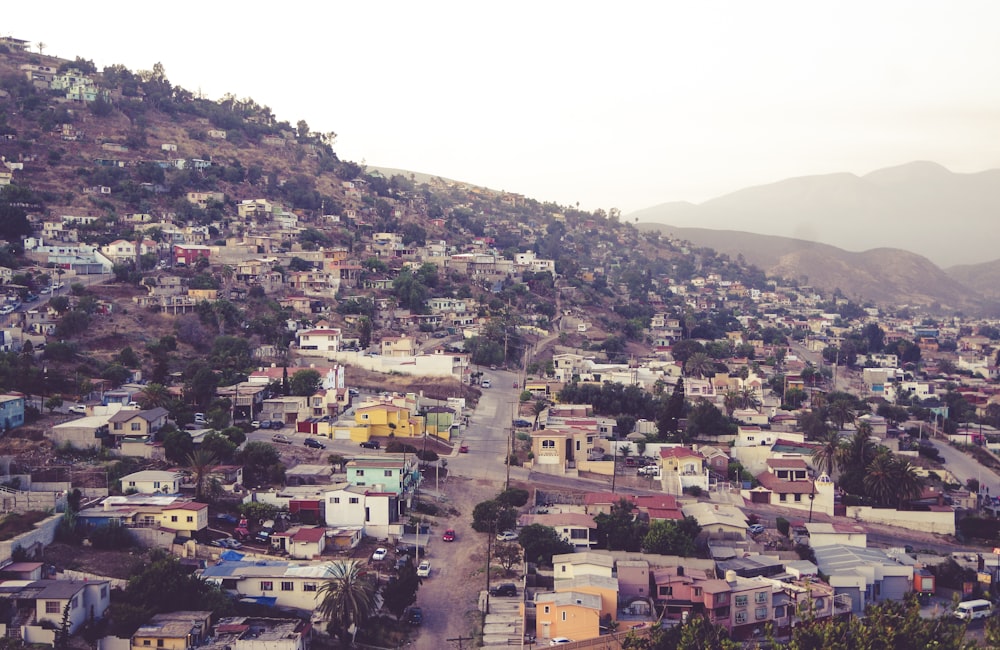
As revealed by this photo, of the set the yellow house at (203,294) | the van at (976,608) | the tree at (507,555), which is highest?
the yellow house at (203,294)

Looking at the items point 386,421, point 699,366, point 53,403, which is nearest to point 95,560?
point 53,403

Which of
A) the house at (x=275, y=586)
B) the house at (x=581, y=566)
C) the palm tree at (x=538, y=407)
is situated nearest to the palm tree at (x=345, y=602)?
the house at (x=275, y=586)

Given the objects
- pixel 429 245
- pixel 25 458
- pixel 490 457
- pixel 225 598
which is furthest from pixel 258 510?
pixel 429 245

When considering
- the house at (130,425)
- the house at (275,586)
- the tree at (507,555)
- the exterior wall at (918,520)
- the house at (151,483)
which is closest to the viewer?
the house at (275,586)

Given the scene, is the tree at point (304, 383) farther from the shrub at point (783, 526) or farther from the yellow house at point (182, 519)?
the shrub at point (783, 526)

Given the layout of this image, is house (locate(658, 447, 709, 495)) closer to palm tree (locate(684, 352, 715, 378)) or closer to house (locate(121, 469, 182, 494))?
house (locate(121, 469, 182, 494))

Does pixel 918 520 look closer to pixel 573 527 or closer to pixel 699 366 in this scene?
pixel 573 527

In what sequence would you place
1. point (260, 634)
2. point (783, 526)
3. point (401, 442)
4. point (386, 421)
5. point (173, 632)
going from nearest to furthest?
point (173, 632), point (260, 634), point (783, 526), point (401, 442), point (386, 421)
